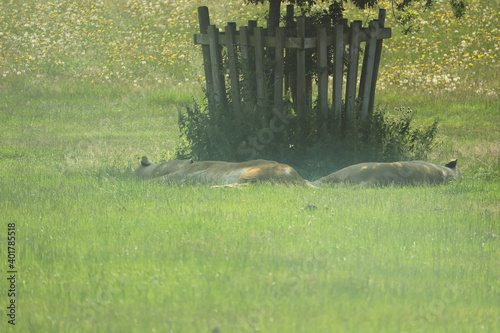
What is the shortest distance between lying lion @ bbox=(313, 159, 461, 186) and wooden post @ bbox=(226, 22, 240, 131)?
100 inches

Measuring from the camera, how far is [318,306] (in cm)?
412

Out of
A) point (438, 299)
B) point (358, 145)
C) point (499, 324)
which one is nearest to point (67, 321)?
point (438, 299)

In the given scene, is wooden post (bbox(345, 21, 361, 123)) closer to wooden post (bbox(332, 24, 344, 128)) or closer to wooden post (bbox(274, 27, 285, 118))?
wooden post (bbox(332, 24, 344, 128))

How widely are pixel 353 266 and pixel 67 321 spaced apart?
2276mm

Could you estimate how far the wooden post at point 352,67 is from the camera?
1109cm

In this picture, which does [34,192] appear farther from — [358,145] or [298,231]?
[358,145]

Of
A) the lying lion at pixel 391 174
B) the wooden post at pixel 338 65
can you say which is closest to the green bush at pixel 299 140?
the wooden post at pixel 338 65

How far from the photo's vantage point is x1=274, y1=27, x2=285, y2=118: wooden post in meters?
10.6

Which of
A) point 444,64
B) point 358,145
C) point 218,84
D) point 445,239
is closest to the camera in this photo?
point 445,239

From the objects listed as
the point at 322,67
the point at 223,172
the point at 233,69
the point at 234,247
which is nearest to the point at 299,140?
A: the point at 322,67

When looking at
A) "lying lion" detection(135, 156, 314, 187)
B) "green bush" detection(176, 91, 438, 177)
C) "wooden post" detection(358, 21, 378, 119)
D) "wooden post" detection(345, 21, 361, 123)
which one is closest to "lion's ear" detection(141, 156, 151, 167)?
"lying lion" detection(135, 156, 314, 187)

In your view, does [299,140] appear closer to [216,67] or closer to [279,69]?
[279,69]

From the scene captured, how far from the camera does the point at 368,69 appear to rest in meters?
11.8

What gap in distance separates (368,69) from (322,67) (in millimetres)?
1474
